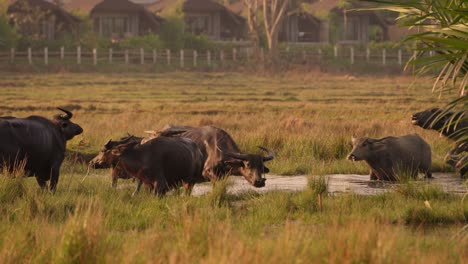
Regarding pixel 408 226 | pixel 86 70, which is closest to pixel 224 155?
pixel 408 226

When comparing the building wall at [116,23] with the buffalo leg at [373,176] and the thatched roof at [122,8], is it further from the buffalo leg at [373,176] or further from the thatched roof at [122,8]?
the buffalo leg at [373,176]

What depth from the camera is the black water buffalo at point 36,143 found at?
11992 millimetres

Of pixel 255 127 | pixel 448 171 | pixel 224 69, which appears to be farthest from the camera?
pixel 224 69

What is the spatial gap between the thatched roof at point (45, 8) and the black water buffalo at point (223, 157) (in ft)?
153

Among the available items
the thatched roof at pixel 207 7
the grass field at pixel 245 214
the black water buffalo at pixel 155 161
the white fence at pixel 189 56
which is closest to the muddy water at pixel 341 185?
the grass field at pixel 245 214

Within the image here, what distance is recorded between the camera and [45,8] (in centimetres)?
6059

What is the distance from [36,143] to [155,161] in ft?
5.35

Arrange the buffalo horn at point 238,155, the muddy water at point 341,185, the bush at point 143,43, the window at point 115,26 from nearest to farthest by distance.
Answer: the buffalo horn at point 238,155
the muddy water at point 341,185
the bush at point 143,43
the window at point 115,26

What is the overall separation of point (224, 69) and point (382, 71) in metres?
10.4

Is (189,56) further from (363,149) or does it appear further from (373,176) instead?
(363,149)

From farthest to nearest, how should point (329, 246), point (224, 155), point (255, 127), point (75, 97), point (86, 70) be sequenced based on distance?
1. point (86, 70)
2. point (75, 97)
3. point (255, 127)
4. point (224, 155)
5. point (329, 246)

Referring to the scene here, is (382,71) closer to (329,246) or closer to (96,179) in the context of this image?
(96,179)

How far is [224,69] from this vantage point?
2251 inches

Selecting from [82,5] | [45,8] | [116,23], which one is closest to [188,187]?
[45,8]
